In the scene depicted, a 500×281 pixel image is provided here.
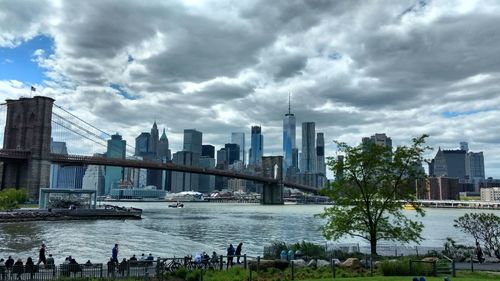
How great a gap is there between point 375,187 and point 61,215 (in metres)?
65.7

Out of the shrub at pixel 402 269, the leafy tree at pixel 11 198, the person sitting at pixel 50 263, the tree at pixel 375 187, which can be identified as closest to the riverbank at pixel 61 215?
the leafy tree at pixel 11 198

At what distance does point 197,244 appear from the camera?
151ft

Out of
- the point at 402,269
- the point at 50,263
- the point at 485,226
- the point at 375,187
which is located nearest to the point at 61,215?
the point at 50,263

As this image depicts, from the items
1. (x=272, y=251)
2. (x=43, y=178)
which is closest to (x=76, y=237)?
(x=272, y=251)

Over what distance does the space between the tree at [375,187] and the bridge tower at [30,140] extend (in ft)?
303

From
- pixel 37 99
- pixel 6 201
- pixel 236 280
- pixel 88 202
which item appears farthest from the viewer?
pixel 37 99

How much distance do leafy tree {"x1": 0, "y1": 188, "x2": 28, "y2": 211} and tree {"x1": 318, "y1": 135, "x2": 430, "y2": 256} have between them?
64.0m

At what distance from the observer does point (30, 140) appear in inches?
4424

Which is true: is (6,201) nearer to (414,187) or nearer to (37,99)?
(37,99)

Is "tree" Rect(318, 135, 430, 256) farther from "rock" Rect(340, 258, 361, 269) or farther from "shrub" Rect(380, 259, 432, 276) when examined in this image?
"shrub" Rect(380, 259, 432, 276)

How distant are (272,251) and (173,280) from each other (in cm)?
1269

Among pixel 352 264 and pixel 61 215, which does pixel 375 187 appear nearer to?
pixel 352 264

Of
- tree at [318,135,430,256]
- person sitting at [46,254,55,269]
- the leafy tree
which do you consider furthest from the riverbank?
tree at [318,135,430,256]

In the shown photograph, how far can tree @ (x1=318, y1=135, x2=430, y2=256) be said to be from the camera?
3008 cm
